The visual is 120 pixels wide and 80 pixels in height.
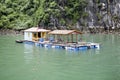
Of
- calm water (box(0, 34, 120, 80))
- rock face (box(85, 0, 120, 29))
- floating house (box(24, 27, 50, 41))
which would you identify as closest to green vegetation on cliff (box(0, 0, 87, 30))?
rock face (box(85, 0, 120, 29))

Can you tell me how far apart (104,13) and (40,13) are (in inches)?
658

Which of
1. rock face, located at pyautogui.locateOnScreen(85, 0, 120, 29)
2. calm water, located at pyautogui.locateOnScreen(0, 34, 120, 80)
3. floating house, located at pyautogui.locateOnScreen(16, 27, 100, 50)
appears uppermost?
rock face, located at pyautogui.locateOnScreen(85, 0, 120, 29)

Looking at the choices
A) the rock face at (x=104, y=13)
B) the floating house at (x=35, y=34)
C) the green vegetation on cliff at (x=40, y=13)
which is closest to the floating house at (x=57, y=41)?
the floating house at (x=35, y=34)

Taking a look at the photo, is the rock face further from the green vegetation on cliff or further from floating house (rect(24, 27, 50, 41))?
floating house (rect(24, 27, 50, 41))

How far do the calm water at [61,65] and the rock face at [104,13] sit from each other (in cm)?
4225

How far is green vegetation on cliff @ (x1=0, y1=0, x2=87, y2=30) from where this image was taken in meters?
78.8

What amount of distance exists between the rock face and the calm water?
42.2 m

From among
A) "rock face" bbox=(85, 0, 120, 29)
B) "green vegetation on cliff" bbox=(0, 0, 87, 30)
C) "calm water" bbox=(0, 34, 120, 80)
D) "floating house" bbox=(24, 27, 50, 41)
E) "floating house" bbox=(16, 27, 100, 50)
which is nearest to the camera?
"calm water" bbox=(0, 34, 120, 80)

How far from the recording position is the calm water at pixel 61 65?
2525 centimetres

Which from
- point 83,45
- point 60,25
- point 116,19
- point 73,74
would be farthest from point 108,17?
point 73,74

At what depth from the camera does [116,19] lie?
274ft

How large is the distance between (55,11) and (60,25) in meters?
3.58

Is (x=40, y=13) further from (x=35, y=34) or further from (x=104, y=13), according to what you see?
(x=35, y=34)

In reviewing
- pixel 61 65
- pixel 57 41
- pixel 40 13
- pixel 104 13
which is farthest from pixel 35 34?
pixel 104 13
